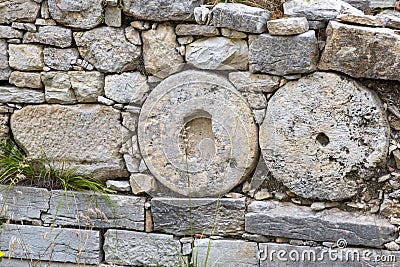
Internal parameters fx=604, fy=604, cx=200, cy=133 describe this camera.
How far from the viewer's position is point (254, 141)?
11.9 ft

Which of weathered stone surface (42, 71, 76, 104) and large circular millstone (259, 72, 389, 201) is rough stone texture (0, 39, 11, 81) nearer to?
weathered stone surface (42, 71, 76, 104)

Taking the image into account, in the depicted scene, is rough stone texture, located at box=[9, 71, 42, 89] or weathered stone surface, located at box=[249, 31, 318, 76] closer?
weathered stone surface, located at box=[249, 31, 318, 76]

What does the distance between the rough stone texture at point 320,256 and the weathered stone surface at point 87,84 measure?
1.39 metres

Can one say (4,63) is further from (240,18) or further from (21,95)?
(240,18)

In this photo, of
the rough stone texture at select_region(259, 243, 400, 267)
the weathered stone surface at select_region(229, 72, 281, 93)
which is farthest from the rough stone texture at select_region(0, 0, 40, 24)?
the rough stone texture at select_region(259, 243, 400, 267)

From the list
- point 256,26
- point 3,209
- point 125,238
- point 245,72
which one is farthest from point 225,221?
point 3,209

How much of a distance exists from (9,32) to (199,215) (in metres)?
1.64

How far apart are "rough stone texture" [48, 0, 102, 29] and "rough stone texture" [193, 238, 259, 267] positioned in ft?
4.96

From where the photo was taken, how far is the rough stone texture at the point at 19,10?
3.70m

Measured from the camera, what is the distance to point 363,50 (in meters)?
3.30

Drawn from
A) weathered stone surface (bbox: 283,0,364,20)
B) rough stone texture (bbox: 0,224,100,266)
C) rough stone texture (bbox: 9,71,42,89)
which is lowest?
rough stone texture (bbox: 0,224,100,266)

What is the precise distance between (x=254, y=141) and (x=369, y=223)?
2.68 ft

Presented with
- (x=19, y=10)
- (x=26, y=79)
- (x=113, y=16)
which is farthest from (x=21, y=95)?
(x=113, y=16)

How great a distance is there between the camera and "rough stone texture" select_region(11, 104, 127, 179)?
3791 mm
